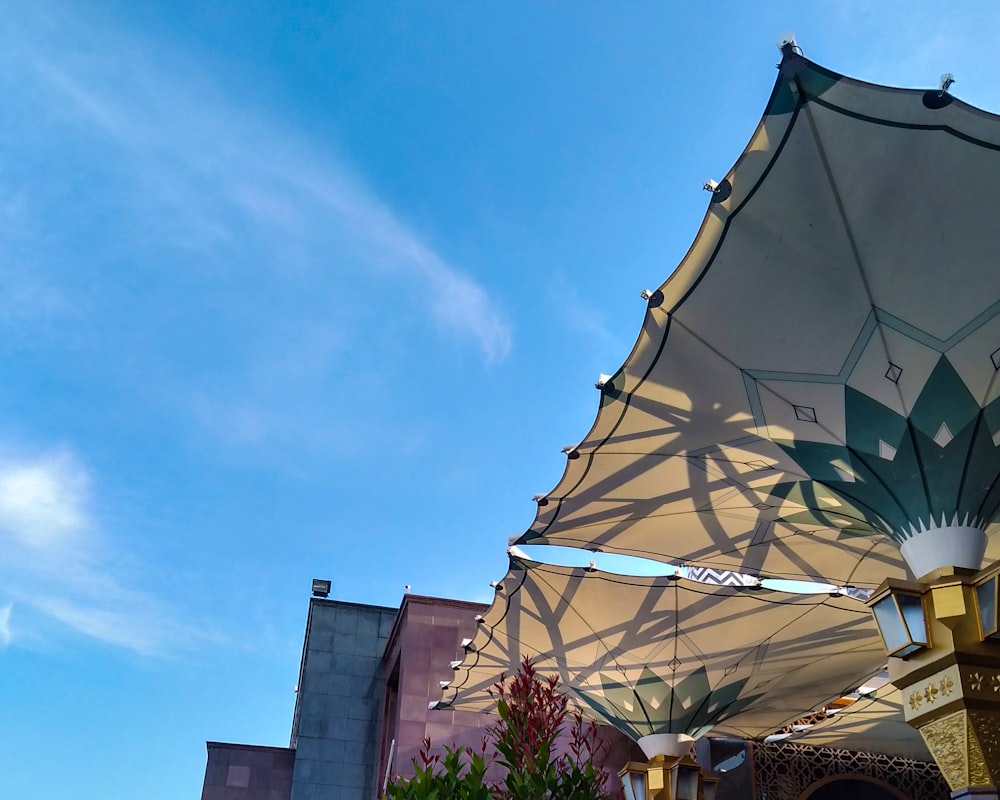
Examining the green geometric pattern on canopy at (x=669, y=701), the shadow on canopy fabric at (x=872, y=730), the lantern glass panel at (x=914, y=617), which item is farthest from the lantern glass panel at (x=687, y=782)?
the lantern glass panel at (x=914, y=617)

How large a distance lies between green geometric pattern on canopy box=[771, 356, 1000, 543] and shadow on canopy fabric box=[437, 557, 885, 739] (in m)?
3.83

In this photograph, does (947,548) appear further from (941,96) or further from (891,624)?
(941,96)

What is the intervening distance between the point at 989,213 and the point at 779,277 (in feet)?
4.94

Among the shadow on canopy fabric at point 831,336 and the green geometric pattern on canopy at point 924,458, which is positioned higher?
the shadow on canopy fabric at point 831,336

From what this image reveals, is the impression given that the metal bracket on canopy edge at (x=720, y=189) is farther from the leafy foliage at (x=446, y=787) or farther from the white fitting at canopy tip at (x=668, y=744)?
the white fitting at canopy tip at (x=668, y=744)

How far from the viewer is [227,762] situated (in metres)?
18.7

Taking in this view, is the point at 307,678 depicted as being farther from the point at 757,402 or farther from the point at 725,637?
the point at 757,402

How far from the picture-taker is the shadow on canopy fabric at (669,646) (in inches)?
476

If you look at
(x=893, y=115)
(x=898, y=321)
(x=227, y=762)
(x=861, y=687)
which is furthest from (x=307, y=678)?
(x=893, y=115)

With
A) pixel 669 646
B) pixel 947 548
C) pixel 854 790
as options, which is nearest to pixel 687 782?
pixel 669 646

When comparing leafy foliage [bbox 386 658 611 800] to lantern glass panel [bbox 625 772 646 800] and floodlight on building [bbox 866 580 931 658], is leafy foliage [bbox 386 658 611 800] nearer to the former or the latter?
floodlight on building [bbox 866 580 931 658]


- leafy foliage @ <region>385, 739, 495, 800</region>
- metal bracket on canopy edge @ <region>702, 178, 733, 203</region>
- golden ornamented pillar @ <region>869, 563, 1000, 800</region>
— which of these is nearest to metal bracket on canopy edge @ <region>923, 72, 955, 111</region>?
metal bracket on canopy edge @ <region>702, 178, 733, 203</region>

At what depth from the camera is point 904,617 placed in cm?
685

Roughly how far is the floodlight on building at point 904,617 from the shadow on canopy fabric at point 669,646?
4.67 metres
